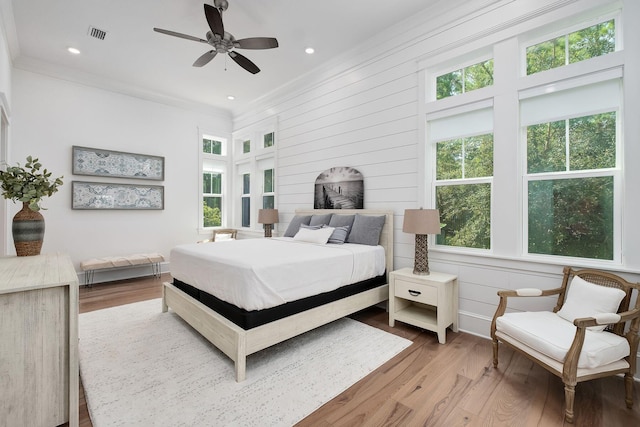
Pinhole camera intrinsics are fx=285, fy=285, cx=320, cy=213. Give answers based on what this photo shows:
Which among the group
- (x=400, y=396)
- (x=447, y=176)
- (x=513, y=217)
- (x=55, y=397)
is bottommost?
(x=400, y=396)

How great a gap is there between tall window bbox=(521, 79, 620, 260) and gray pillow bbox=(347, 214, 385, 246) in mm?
1485

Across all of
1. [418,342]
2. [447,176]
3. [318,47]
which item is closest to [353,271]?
[418,342]

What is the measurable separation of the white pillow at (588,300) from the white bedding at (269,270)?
1.67 m

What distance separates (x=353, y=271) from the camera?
2941 millimetres

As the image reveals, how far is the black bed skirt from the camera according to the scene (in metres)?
2.13

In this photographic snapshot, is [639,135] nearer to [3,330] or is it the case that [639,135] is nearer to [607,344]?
[607,344]

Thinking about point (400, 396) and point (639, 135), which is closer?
point (400, 396)

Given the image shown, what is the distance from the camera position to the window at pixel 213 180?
621 cm

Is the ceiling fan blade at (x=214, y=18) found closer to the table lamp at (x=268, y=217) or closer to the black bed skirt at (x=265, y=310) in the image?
the black bed skirt at (x=265, y=310)

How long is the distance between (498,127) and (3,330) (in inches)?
150

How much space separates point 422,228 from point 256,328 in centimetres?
181

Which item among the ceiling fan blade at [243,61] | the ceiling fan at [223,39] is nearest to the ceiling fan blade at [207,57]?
the ceiling fan at [223,39]

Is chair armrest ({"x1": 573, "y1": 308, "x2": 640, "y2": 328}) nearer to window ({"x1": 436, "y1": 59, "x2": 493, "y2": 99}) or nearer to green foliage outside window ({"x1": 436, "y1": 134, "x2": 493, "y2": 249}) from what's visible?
green foliage outside window ({"x1": 436, "y1": 134, "x2": 493, "y2": 249})

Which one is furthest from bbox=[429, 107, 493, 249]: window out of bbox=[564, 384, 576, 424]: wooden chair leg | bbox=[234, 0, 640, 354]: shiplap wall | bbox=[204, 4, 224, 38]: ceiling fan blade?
bbox=[204, 4, 224, 38]: ceiling fan blade
